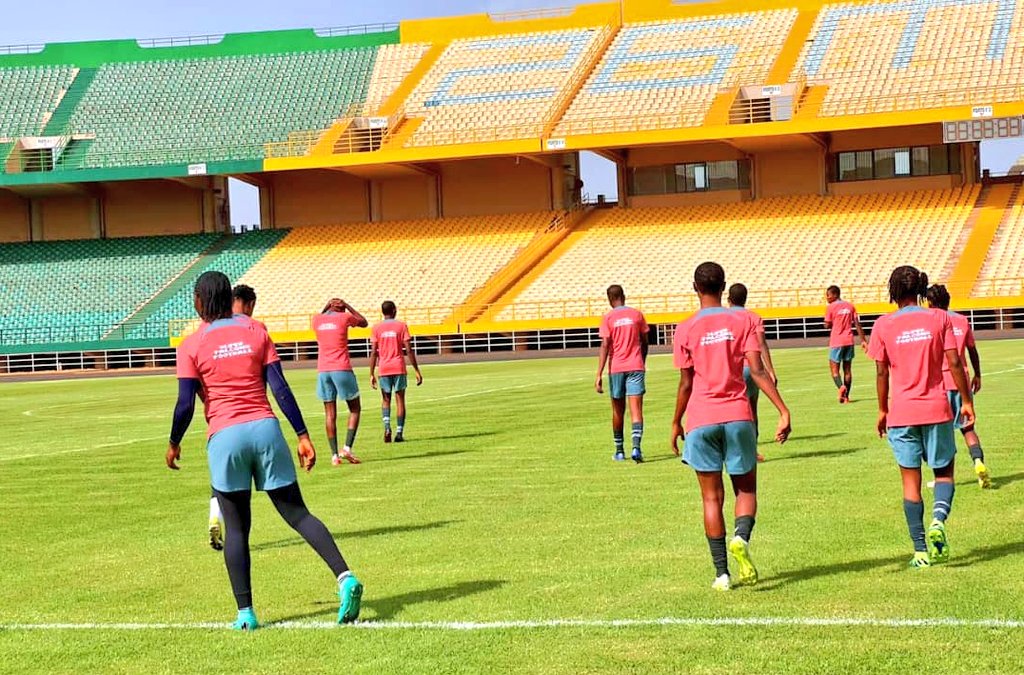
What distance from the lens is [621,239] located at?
5875 cm

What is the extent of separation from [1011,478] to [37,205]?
62.5 meters

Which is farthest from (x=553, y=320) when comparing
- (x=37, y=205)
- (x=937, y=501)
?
(x=937, y=501)

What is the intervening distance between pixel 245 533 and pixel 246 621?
0.50 meters

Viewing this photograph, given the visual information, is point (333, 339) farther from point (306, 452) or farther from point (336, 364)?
point (306, 452)

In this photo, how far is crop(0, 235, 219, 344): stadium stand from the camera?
5909cm

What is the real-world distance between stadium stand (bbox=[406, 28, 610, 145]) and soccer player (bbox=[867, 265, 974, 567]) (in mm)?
50248

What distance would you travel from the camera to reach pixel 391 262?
6031 centimetres

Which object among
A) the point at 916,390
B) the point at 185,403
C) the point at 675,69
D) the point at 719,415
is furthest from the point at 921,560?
the point at 675,69

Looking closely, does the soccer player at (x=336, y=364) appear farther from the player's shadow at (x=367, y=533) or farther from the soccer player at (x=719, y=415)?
the soccer player at (x=719, y=415)

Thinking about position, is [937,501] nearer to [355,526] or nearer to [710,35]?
[355,526]

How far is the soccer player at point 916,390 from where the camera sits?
970 centimetres

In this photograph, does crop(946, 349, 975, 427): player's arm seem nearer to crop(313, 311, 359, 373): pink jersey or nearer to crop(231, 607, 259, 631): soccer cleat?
crop(231, 607, 259, 631): soccer cleat

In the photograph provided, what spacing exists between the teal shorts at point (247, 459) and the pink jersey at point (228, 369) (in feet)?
0.23

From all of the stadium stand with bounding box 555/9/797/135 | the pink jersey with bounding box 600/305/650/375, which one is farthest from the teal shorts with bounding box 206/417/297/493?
the stadium stand with bounding box 555/9/797/135
